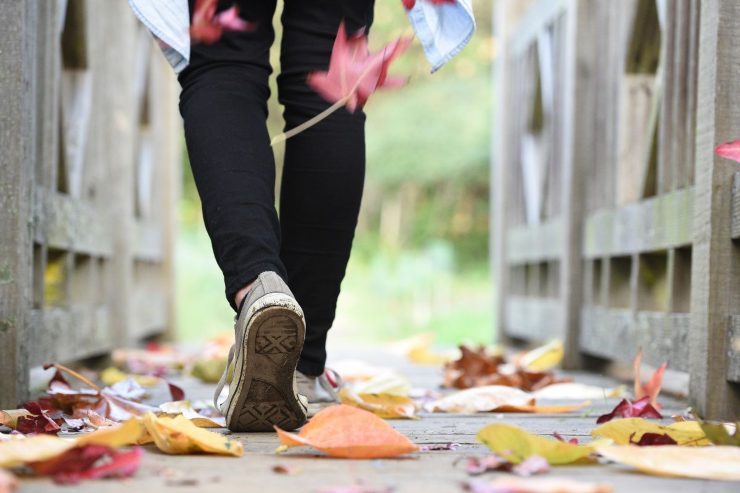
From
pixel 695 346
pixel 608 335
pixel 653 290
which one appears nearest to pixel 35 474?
pixel 695 346

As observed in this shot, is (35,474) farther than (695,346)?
No

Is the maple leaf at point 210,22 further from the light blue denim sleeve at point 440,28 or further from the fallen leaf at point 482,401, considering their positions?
the fallen leaf at point 482,401

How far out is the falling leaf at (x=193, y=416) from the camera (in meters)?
1.45

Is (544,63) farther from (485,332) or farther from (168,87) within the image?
(485,332)

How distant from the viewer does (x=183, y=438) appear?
45.6 inches

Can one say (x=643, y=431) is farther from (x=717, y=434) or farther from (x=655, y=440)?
(x=717, y=434)

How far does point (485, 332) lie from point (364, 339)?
95cm

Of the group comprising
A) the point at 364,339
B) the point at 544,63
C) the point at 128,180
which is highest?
the point at 544,63

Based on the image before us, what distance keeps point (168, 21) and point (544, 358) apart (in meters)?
1.83

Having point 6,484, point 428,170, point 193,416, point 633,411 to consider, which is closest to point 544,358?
point 633,411

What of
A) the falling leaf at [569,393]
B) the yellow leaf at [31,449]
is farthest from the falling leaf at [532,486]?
the falling leaf at [569,393]

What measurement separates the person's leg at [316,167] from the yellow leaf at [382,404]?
21 centimetres

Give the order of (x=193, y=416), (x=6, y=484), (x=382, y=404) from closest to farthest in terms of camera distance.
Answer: (x=6, y=484), (x=193, y=416), (x=382, y=404)

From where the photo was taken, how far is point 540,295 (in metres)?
3.65
